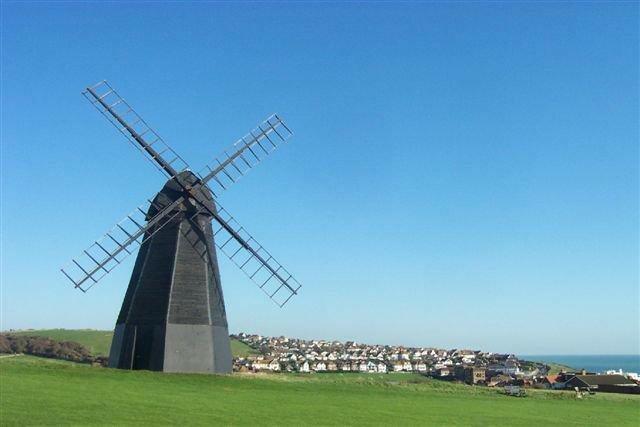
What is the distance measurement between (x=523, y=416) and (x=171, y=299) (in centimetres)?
1755

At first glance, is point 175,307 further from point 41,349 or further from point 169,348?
point 41,349

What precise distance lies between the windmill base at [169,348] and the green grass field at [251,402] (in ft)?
2.95

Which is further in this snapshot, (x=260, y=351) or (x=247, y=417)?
(x=260, y=351)

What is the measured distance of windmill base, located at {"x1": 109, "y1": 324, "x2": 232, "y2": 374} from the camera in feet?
104

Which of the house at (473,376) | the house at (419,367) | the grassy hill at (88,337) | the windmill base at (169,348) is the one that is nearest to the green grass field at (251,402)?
the windmill base at (169,348)

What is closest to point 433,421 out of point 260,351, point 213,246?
point 213,246

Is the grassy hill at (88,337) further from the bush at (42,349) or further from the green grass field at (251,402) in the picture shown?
the green grass field at (251,402)

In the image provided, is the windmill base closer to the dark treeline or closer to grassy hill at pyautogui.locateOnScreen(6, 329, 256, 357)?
the dark treeline

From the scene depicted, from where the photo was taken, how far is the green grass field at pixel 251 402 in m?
20.6

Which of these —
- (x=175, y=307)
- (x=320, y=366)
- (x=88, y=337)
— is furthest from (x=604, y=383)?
(x=88, y=337)

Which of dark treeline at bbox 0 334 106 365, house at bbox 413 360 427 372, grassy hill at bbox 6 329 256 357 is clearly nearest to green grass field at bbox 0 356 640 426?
dark treeline at bbox 0 334 106 365

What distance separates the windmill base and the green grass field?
0.90 meters

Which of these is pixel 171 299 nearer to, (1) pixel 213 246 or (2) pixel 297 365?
(1) pixel 213 246

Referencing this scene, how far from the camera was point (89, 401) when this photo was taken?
2241cm
